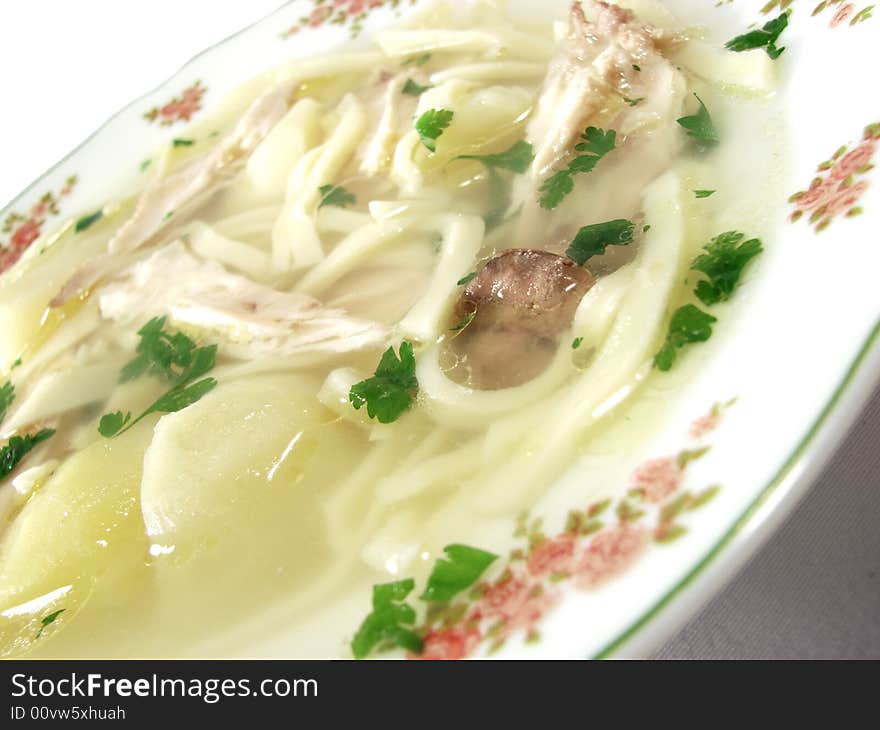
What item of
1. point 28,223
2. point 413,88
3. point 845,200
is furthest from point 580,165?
point 28,223

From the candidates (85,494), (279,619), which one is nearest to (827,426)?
(279,619)

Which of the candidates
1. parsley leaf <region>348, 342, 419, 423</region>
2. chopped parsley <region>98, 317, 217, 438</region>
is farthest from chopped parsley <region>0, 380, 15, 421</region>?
parsley leaf <region>348, 342, 419, 423</region>

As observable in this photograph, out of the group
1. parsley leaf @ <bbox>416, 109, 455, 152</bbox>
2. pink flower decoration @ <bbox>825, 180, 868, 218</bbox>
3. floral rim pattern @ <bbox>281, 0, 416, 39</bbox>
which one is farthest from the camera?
floral rim pattern @ <bbox>281, 0, 416, 39</bbox>

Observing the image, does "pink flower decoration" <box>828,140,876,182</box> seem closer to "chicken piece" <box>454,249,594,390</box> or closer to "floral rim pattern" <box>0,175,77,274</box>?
"chicken piece" <box>454,249,594,390</box>

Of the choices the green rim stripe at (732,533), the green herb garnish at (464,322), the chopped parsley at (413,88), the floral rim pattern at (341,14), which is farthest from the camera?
the floral rim pattern at (341,14)

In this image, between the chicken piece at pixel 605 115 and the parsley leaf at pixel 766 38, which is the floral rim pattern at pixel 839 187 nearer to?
the chicken piece at pixel 605 115

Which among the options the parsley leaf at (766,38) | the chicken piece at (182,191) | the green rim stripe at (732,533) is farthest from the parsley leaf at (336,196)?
the green rim stripe at (732,533)
